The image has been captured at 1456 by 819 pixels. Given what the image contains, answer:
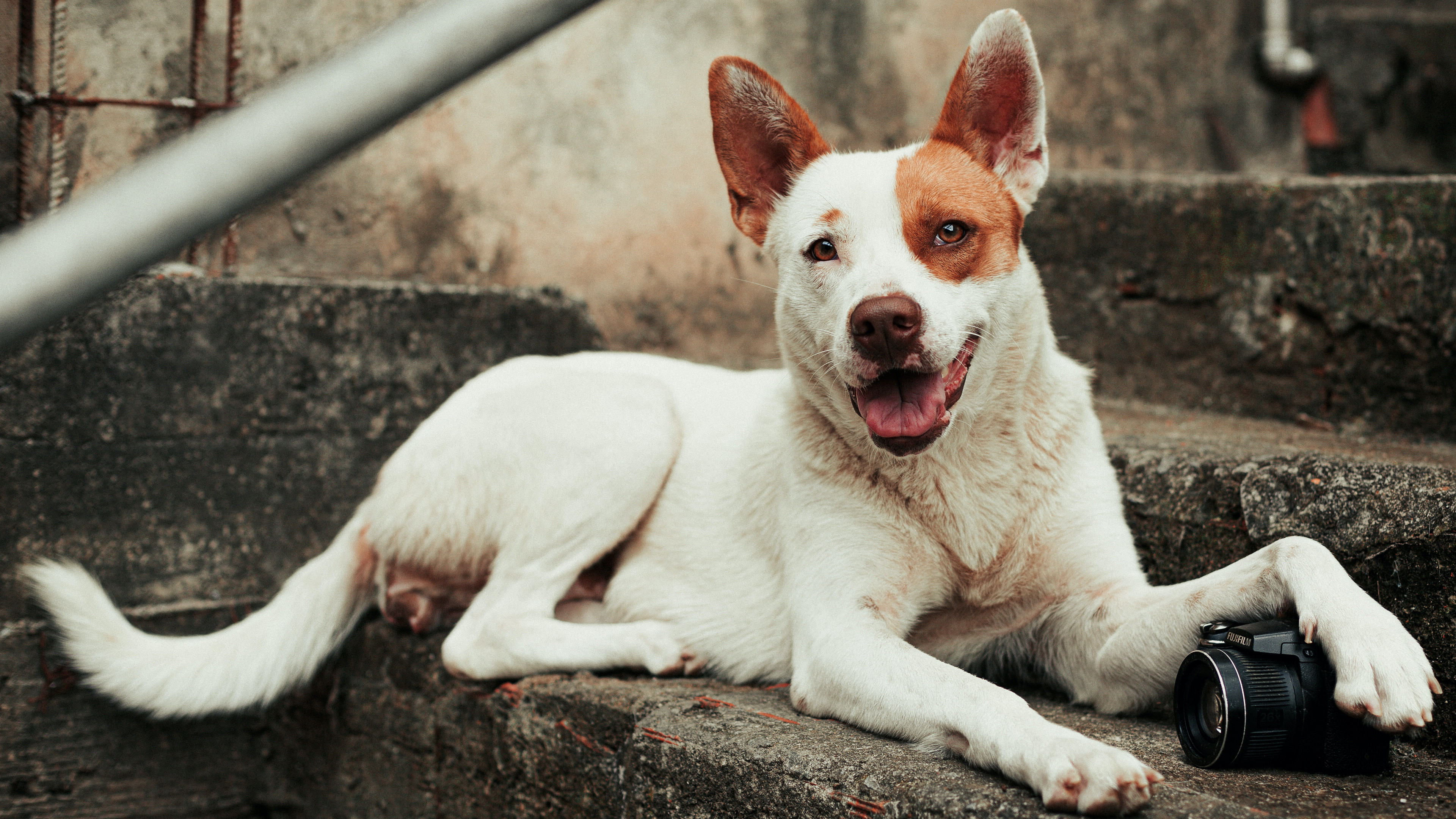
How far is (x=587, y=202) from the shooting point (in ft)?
15.1

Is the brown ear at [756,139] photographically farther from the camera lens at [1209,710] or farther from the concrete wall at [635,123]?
the concrete wall at [635,123]

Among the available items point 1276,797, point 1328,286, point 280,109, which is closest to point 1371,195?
point 1328,286

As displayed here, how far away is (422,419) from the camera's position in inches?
134

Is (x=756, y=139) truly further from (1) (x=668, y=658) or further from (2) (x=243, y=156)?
(2) (x=243, y=156)

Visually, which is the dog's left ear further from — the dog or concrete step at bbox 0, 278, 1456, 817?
concrete step at bbox 0, 278, 1456, 817

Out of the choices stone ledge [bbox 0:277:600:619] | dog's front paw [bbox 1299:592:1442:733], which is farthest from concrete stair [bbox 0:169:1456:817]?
dog's front paw [bbox 1299:592:1442:733]

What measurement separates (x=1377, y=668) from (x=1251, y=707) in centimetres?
17

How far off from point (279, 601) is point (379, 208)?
1.92 metres

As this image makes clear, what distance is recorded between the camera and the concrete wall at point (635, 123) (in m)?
3.90

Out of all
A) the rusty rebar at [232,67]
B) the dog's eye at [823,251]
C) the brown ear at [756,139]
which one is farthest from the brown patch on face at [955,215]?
the rusty rebar at [232,67]

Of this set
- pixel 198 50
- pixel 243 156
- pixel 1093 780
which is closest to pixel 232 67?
pixel 198 50

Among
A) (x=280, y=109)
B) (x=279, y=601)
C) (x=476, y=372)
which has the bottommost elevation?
(x=279, y=601)

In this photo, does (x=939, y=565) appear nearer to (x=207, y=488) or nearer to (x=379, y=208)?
(x=207, y=488)

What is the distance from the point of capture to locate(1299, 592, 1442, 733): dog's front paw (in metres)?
1.43
